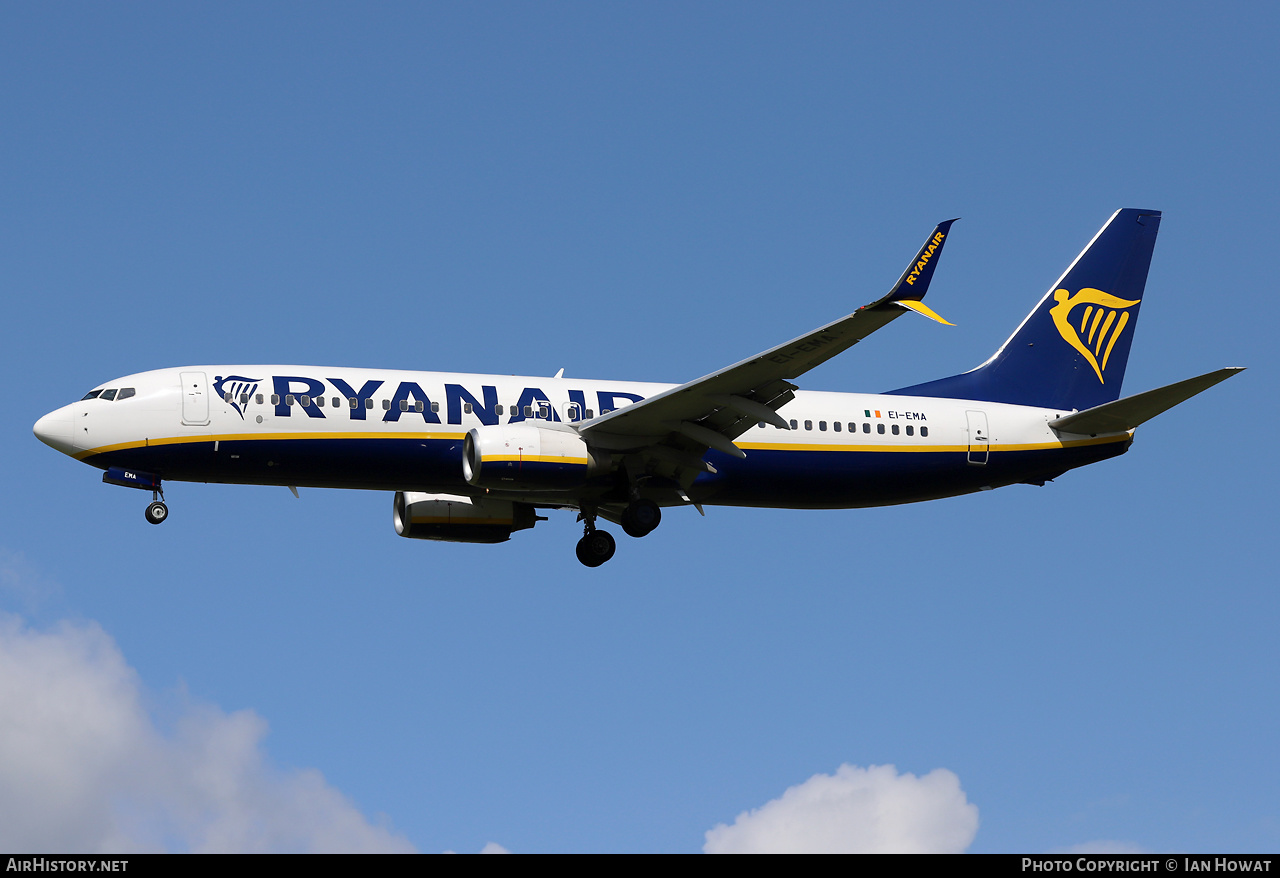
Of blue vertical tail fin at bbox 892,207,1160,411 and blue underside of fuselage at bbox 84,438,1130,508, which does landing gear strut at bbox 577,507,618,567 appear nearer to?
blue underside of fuselage at bbox 84,438,1130,508

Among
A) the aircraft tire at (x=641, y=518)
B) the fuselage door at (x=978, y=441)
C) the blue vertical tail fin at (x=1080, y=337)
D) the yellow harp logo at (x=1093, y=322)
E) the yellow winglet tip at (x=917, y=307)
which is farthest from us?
the yellow harp logo at (x=1093, y=322)

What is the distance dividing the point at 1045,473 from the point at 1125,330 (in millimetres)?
6081

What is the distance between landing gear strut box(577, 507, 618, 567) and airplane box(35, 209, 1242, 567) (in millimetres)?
41

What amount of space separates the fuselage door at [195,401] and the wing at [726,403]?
8351 mm

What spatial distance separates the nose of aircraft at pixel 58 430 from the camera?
31.9 meters

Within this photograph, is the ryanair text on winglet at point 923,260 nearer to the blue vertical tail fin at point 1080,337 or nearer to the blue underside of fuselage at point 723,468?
the blue underside of fuselage at point 723,468

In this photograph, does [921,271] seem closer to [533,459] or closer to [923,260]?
[923,260]

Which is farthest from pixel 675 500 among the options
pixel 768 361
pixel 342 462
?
pixel 342 462

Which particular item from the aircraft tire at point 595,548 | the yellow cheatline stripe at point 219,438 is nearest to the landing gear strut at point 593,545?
the aircraft tire at point 595,548

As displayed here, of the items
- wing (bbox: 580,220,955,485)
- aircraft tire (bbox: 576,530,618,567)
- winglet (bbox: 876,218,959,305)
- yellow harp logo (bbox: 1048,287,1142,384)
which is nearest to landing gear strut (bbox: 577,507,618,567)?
aircraft tire (bbox: 576,530,618,567)

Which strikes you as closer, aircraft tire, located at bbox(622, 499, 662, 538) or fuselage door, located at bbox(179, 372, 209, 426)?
fuselage door, located at bbox(179, 372, 209, 426)

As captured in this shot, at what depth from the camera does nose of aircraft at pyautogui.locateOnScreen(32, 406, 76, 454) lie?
105 feet

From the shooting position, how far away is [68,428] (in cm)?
3188
